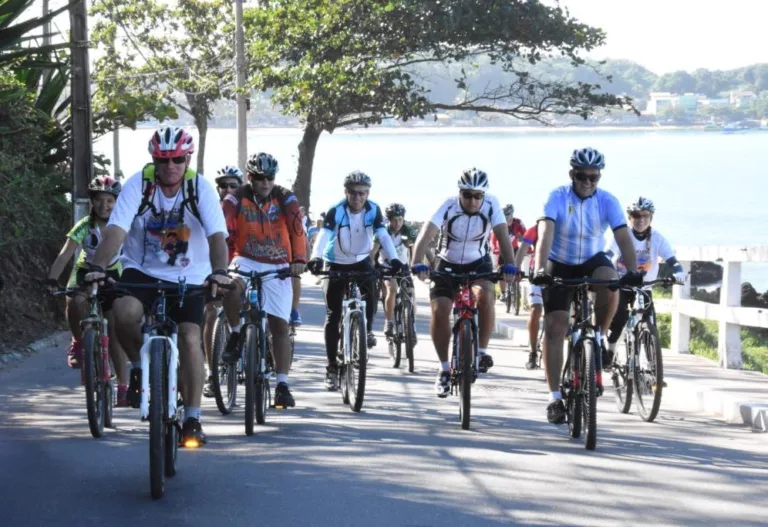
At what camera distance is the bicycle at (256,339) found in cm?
955

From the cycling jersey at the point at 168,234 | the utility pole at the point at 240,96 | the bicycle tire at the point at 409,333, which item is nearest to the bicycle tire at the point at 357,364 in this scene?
the cycling jersey at the point at 168,234

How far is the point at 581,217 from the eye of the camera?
9.70m

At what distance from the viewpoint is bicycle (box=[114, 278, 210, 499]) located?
7051 mm

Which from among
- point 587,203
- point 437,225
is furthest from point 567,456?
point 437,225

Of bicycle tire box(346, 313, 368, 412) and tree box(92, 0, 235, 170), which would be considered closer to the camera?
bicycle tire box(346, 313, 368, 412)

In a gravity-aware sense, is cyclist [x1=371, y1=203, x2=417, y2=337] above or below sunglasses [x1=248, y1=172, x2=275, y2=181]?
below

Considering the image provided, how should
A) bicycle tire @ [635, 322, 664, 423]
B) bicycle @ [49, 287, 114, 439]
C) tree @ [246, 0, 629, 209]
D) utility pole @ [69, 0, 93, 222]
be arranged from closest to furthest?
bicycle @ [49, 287, 114, 439] < bicycle tire @ [635, 322, 664, 423] < utility pole @ [69, 0, 93, 222] < tree @ [246, 0, 629, 209]

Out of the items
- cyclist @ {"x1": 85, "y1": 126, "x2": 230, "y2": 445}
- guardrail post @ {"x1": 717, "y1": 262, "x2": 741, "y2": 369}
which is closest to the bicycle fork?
cyclist @ {"x1": 85, "y1": 126, "x2": 230, "y2": 445}

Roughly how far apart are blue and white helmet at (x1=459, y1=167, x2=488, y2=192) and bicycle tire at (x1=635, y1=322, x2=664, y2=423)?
1.62m

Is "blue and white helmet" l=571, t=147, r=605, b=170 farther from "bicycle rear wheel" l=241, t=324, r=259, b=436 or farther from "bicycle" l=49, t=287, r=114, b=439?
"bicycle" l=49, t=287, r=114, b=439

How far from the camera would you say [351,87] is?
109ft

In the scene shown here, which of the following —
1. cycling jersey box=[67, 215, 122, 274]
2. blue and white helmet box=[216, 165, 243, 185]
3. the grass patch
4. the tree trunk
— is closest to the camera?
cycling jersey box=[67, 215, 122, 274]

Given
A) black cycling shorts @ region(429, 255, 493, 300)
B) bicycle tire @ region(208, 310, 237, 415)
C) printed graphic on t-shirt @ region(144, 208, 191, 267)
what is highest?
printed graphic on t-shirt @ region(144, 208, 191, 267)

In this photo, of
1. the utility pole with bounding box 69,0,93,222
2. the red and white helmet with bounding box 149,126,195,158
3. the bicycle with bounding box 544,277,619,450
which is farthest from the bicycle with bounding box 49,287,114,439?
the utility pole with bounding box 69,0,93,222
